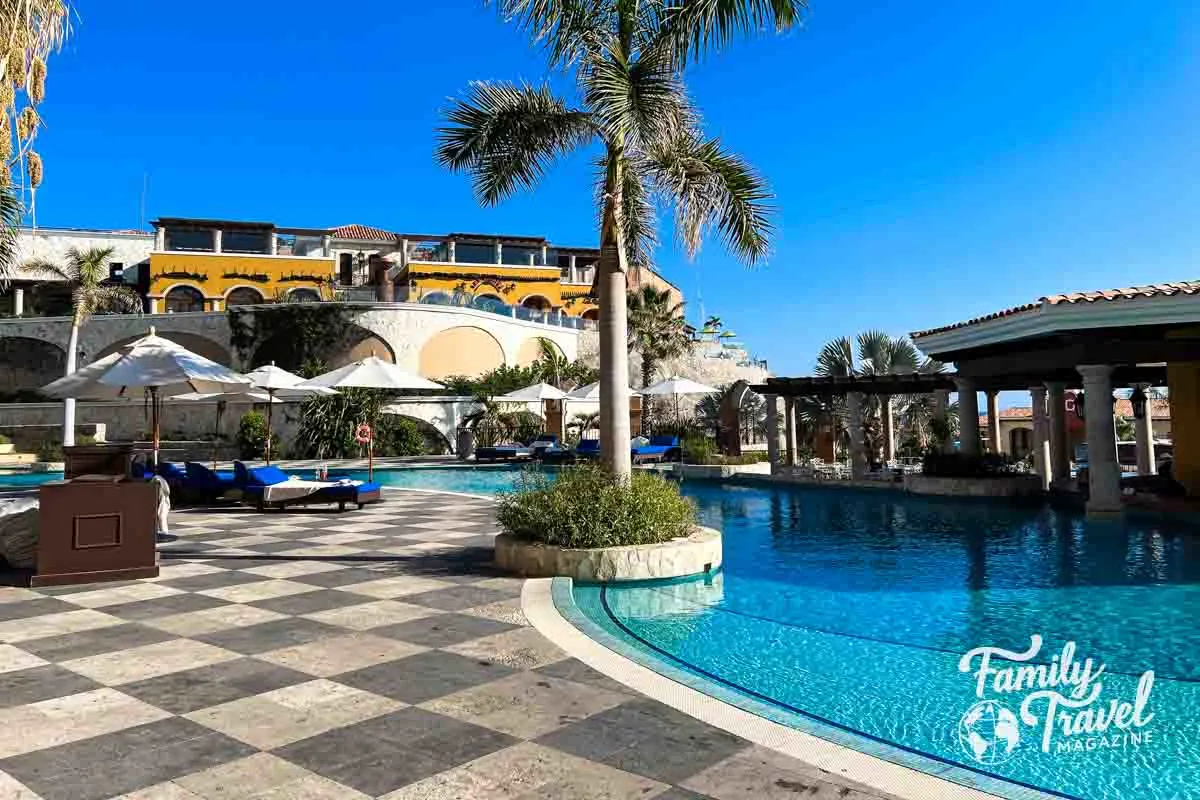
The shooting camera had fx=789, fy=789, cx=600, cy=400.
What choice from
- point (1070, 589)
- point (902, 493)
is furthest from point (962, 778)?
point (902, 493)

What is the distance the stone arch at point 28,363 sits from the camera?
130 feet

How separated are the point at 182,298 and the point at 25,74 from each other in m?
45.0

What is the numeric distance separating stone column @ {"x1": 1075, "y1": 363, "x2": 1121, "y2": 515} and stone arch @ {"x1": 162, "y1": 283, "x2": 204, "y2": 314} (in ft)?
161

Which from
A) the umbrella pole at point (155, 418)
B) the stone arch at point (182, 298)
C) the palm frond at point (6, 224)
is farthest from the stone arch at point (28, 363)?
the umbrella pole at point (155, 418)

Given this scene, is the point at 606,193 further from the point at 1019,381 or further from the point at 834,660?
the point at 1019,381

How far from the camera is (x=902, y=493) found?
17.6 metres

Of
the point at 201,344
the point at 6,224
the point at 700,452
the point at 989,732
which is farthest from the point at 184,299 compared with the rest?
the point at 989,732

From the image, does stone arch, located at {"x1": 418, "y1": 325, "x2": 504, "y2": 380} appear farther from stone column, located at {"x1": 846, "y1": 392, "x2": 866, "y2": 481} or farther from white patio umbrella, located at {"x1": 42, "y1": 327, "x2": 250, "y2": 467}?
white patio umbrella, located at {"x1": 42, "y1": 327, "x2": 250, "y2": 467}

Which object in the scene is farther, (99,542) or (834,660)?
(99,542)

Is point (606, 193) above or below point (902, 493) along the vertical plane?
above

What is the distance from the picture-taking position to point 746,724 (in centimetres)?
390

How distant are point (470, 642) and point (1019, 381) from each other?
62.9 feet

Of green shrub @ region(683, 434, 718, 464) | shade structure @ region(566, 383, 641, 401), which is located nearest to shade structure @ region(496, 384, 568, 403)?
shade structure @ region(566, 383, 641, 401)

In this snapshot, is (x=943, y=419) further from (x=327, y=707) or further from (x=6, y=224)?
(x=6, y=224)
